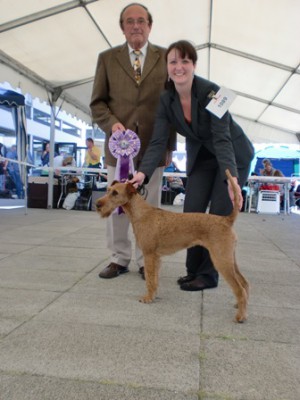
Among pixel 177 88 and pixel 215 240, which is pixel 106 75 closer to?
pixel 177 88

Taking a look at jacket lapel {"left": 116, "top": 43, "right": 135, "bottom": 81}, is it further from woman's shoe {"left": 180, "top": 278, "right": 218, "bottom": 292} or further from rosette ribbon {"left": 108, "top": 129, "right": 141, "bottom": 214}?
woman's shoe {"left": 180, "top": 278, "right": 218, "bottom": 292}

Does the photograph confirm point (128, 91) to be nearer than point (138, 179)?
No

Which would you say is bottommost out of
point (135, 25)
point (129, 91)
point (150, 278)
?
point (150, 278)

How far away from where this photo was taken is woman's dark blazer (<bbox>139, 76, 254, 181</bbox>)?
7.99 ft

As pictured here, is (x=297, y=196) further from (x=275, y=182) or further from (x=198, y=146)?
(x=198, y=146)

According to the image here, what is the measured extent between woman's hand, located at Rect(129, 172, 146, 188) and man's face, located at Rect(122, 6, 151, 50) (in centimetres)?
106

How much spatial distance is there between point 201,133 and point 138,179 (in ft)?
1.76

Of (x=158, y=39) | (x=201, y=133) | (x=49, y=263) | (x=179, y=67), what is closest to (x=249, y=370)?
(x=201, y=133)

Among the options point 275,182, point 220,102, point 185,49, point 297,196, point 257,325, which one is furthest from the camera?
point 297,196

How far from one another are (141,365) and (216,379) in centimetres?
30

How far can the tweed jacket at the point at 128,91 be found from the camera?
9.52ft

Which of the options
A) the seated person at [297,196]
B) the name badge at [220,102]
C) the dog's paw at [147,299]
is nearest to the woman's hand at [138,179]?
the name badge at [220,102]

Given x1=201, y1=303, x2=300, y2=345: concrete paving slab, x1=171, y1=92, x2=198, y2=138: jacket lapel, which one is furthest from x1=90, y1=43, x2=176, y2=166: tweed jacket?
x1=201, y1=303, x2=300, y2=345: concrete paving slab

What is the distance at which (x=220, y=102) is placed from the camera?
2398 mm
